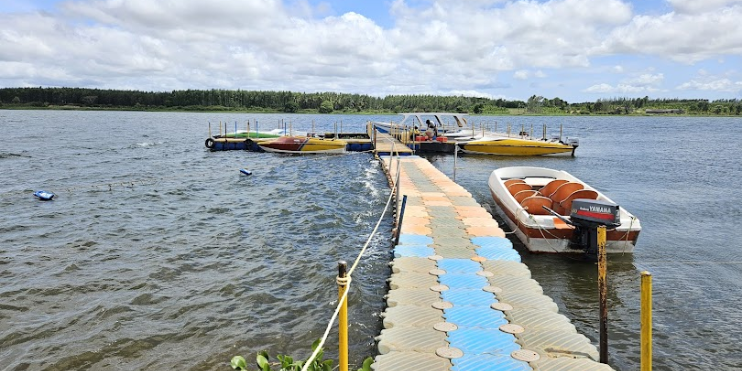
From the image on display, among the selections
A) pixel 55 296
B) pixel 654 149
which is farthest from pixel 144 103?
pixel 55 296

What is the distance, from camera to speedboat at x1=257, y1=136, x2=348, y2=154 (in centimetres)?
3678

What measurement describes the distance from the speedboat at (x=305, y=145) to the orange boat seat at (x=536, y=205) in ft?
81.8

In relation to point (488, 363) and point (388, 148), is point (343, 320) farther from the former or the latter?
point (388, 148)

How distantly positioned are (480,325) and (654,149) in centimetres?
4702

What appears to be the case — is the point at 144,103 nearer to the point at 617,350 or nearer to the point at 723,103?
the point at 617,350

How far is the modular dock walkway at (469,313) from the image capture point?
17.9 ft

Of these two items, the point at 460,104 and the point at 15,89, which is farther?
the point at 15,89

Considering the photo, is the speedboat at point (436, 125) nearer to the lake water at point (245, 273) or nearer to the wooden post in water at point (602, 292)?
the lake water at point (245, 273)

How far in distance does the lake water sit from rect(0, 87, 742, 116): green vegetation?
151894mm

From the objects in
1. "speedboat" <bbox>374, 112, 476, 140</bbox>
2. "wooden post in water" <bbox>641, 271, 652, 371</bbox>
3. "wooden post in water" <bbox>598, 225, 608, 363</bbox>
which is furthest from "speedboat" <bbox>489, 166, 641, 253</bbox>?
"speedboat" <bbox>374, 112, 476, 140</bbox>

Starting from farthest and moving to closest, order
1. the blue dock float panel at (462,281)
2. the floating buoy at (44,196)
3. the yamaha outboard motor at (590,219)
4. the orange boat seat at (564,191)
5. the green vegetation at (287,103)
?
the green vegetation at (287,103)
the floating buoy at (44,196)
the orange boat seat at (564,191)
the yamaha outboard motor at (590,219)
the blue dock float panel at (462,281)

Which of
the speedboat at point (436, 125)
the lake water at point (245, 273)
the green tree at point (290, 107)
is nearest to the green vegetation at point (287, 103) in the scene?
the green tree at point (290, 107)

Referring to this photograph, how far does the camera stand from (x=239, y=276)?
10.2 metres

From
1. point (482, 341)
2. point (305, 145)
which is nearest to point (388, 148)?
point (305, 145)
